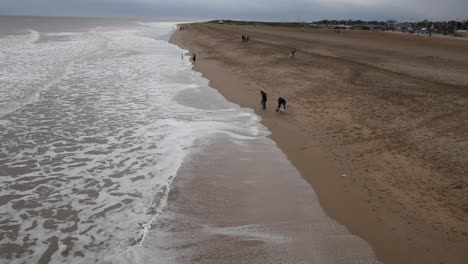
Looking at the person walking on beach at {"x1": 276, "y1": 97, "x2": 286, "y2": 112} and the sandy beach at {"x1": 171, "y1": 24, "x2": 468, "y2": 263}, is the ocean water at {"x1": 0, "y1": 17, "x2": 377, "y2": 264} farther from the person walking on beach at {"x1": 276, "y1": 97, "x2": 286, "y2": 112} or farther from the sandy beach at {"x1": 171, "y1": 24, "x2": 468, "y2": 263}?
the person walking on beach at {"x1": 276, "y1": 97, "x2": 286, "y2": 112}


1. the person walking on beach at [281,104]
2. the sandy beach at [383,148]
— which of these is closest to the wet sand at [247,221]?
the sandy beach at [383,148]

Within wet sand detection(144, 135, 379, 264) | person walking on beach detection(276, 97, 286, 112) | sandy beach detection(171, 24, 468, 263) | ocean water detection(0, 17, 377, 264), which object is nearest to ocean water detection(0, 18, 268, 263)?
ocean water detection(0, 17, 377, 264)

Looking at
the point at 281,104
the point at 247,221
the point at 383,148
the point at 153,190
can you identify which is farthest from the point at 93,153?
the point at 383,148

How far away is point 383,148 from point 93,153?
843 centimetres

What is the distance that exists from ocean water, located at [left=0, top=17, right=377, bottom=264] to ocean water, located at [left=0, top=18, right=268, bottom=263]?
4 centimetres

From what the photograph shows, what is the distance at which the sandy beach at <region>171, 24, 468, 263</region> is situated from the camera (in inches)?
253

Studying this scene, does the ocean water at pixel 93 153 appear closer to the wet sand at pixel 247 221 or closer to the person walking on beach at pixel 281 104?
the wet sand at pixel 247 221

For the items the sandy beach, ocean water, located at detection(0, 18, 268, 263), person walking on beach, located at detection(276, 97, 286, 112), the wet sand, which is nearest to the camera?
the wet sand

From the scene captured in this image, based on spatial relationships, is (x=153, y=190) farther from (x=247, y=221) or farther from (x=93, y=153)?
(x=93, y=153)

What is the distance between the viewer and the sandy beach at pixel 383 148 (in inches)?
253

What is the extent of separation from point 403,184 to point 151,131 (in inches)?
317

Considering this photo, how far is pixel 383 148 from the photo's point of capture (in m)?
10.0

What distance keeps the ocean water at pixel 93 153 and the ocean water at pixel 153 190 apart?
37mm

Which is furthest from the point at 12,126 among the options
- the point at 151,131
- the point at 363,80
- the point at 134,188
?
the point at 363,80
